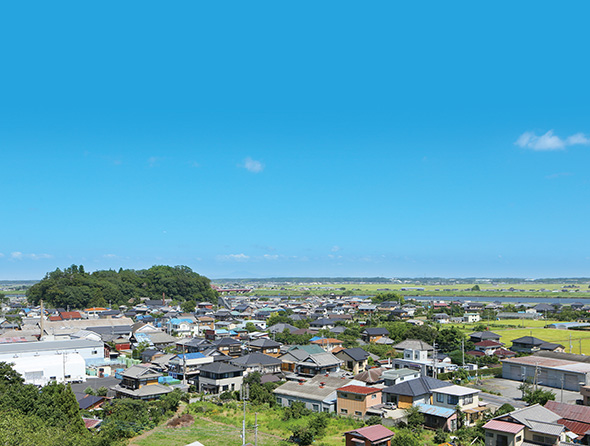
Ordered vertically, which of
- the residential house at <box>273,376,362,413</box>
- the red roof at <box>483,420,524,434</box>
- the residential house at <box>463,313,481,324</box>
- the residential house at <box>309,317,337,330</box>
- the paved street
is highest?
the red roof at <box>483,420,524,434</box>

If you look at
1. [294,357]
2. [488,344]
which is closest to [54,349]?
[294,357]

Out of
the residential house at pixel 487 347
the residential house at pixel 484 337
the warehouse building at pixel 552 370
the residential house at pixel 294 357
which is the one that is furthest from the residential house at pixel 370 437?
the residential house at pixel 484 337

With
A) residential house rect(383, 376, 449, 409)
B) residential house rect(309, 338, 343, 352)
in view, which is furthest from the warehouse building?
residential house rect(309, 338, 343, 352)

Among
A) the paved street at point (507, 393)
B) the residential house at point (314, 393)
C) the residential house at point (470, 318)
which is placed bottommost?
the residential house at point (470, 318)

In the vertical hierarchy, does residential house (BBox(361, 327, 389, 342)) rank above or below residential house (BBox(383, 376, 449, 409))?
below

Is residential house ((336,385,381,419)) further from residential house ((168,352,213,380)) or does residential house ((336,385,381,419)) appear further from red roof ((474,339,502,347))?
red roof ((474,339,502,347))

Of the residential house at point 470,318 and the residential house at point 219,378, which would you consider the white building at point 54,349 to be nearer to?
the residential house at point 219,378

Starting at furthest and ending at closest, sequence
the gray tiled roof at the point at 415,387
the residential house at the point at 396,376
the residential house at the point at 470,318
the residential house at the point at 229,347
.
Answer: the residential house at the point at 470,318, the residential house at the point at 229,347, the residential house at the point at 396,376, the gray tiled roof at the point at 415,387
